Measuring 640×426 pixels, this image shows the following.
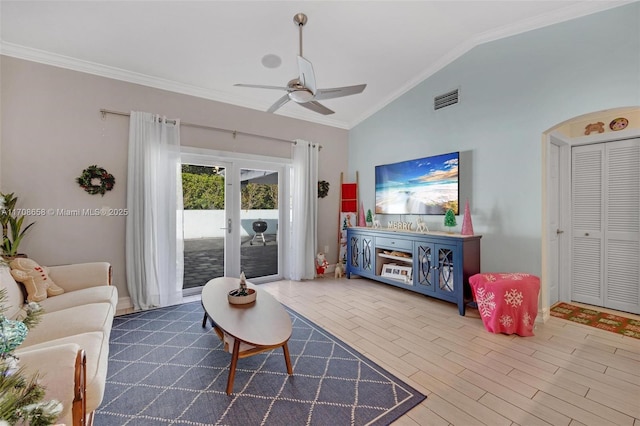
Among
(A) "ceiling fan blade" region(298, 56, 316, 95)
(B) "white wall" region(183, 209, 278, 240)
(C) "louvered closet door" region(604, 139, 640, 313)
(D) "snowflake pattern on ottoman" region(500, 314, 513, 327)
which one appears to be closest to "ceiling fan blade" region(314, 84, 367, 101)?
(A) "ceiling fan blade" region(298, 56, 316, 95)

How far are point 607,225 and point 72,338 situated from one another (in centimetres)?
528

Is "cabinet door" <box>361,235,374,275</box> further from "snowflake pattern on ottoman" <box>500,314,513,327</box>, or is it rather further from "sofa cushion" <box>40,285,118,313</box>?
"sofa cushion" <box>40,285,118,313</box>

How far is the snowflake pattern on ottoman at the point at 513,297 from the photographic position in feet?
8.86

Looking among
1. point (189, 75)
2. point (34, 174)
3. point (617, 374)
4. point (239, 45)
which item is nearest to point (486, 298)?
point (617, 374)

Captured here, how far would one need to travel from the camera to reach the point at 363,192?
525cm

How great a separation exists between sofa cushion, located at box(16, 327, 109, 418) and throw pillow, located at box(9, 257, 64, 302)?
1037 millimetres

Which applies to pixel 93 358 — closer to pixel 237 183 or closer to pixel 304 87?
pixel 304 87

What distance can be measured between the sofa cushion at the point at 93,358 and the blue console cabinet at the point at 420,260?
3.28m

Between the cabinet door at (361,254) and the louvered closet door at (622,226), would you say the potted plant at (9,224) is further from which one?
the louvered closet door at (622,226)

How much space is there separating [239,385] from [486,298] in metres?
2.46

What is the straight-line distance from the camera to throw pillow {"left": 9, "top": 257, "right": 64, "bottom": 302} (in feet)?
7.66

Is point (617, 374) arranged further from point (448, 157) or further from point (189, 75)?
point (189, 75)

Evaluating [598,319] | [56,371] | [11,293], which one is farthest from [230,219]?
[598,319]

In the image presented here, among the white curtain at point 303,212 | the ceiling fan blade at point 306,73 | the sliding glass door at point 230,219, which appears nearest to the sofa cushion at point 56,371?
the ceiling fan blade at point 306,73
